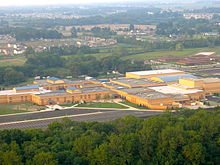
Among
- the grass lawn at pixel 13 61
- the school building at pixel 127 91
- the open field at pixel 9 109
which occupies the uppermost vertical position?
the school building at pixel 127 91

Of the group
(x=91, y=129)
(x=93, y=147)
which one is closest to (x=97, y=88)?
(x=91, y=129)

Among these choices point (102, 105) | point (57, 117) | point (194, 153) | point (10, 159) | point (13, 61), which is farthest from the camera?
point (13, 61)

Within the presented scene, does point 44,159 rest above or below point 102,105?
above

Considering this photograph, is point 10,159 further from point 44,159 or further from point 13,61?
point 13,61

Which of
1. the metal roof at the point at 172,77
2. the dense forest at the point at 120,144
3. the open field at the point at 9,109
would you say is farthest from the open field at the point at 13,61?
the dense forest at the point at 120,144

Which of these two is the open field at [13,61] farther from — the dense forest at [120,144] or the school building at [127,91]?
the dense forest at [120,144]

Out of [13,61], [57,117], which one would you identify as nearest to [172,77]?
[57,117]
